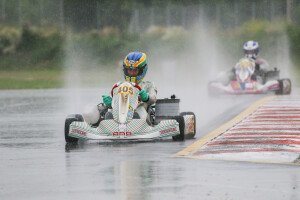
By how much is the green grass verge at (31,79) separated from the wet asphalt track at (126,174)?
27.5 metres

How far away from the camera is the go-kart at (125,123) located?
1424 centimetres

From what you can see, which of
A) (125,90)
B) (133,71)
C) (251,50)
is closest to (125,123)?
(125,90)

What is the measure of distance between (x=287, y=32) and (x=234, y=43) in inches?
118

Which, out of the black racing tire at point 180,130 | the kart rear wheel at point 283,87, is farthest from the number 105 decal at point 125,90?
the kart rear wheel at point 283,87

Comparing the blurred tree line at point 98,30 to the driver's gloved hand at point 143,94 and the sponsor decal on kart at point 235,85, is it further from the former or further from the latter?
the driver's gloved hand at point 143,94

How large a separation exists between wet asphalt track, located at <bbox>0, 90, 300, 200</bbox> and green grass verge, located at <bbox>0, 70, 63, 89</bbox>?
27.5 metres

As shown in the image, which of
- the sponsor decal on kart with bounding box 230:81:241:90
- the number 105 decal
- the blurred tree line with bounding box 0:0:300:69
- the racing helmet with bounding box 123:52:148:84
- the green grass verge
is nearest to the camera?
the number 105 decal

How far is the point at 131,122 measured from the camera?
47.2ft

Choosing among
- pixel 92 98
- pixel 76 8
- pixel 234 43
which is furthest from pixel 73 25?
pixel 92 98

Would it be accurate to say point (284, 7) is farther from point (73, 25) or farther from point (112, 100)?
point (112, 100)

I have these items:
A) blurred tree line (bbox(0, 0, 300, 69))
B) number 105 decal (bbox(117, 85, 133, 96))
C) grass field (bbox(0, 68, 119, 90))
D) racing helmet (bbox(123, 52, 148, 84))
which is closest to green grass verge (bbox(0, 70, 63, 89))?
grass field (bbox(0, 68, 119, 90))

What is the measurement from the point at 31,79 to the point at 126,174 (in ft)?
131

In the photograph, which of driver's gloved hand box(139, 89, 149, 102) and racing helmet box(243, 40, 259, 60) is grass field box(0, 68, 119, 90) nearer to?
racing helmet box(243, 40, 259, 60)

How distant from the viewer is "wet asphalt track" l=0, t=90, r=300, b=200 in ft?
29.9
